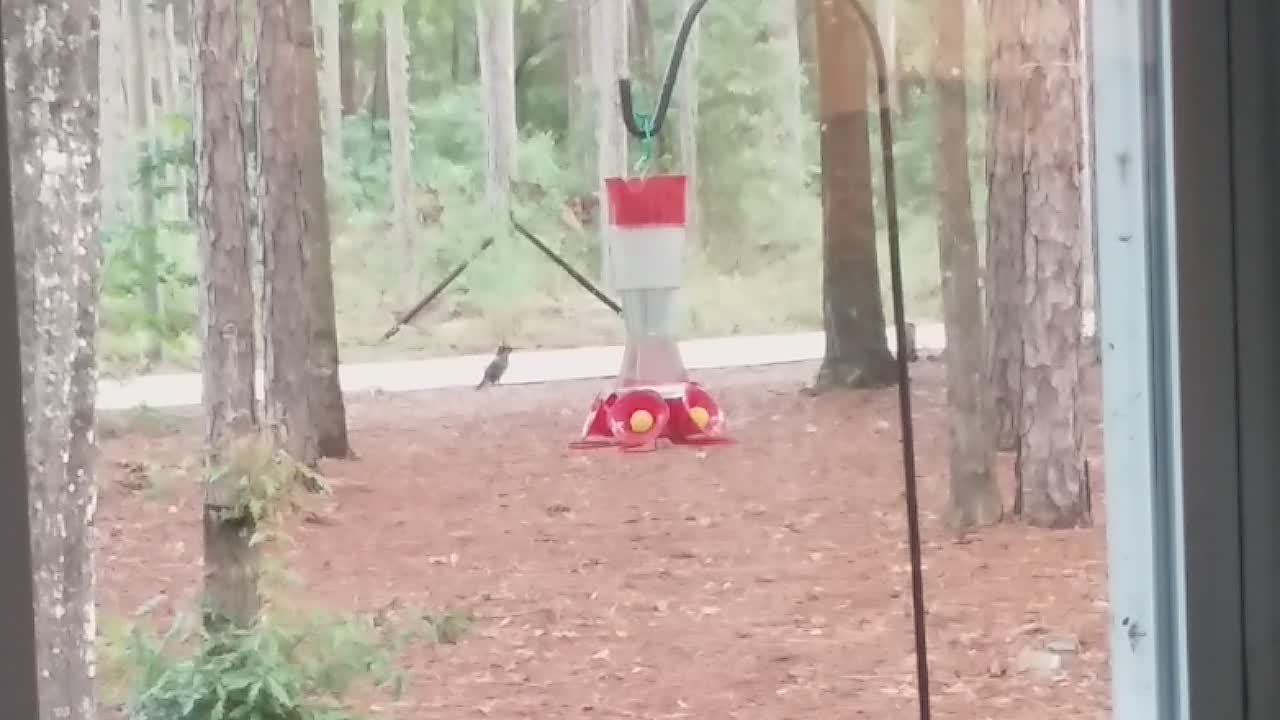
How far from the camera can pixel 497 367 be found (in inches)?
51.4

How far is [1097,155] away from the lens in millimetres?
844

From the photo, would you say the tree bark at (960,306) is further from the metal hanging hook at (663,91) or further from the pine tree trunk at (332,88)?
the pine tree trunk at (332,88)

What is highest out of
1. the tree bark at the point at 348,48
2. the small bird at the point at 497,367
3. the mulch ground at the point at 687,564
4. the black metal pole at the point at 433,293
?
the tree bark at the point at 348,48

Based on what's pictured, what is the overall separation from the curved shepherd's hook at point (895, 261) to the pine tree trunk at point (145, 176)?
49 cm

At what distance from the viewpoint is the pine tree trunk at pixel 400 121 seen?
116cm

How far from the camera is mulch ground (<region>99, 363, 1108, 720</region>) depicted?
1.30 meters

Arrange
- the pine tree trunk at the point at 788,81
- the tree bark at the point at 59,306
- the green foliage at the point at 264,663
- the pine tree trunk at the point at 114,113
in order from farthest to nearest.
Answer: the pine tree trunk at the point at 788,81 < the green foliage at the point at 264,663 < the pine tree trunk at the point at 114,113 < the tree bark at the point at 59,306

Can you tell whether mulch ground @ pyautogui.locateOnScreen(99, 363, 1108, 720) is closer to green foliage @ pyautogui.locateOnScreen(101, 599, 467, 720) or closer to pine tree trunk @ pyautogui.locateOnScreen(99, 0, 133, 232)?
green foliage @ pyautogui.locateOnScreen(101, 599, 467, 720)

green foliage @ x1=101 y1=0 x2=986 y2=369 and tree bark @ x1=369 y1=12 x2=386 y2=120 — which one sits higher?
tree bark @ x1=369 y1=12 x2=386 y2=120

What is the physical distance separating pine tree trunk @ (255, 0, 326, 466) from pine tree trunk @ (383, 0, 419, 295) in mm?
76

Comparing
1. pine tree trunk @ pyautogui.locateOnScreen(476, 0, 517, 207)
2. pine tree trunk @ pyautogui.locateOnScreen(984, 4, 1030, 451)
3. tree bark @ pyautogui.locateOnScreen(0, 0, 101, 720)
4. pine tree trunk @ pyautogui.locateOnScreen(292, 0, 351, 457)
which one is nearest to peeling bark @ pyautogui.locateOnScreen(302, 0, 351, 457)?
pine tree trunk @ pyautogui.locateOnScreen(292, 0, 351, 457)

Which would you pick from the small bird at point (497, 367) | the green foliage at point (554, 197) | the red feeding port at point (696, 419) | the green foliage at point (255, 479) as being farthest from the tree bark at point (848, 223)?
the green foliage at point (255, 479)

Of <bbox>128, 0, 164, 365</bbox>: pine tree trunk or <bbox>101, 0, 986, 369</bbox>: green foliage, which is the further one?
<bbox>101, 0, 986, 369</bbox>: green foliage

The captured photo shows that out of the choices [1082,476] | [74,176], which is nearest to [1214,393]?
[1082,476]
